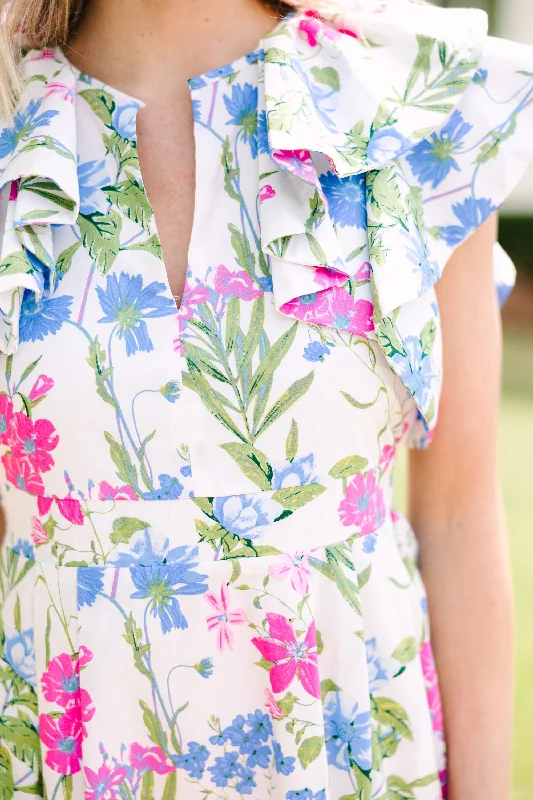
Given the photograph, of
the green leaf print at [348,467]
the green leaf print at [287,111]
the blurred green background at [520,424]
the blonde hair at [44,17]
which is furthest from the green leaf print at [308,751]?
the blurred green background at [520,424]

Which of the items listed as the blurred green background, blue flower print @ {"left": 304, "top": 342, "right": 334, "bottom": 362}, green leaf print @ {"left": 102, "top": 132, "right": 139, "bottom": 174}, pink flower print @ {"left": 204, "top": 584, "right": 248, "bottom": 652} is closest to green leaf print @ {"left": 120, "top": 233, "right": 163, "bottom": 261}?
green leaf print @ {"left": 102, "top": 132, "right": 139, "bottom": 174}

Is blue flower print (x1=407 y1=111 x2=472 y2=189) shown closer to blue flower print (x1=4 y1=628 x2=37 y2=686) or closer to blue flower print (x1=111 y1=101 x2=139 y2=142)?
blue flower print (x1=111 y1=101 x2=139 y2=142)

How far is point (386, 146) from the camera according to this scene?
42.0 inches

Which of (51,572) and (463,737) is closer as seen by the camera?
(51,572)

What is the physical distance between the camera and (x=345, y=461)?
1.07 meters

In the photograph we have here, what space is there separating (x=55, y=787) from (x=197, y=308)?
2.10 ft

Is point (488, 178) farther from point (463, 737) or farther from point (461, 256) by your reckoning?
point (463, 737)

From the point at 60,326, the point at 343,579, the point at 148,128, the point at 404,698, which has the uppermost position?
the point at 148,128

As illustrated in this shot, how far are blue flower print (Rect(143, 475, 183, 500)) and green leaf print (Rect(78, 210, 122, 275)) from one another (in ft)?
0.86

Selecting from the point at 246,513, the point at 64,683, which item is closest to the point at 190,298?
the point at 246,513

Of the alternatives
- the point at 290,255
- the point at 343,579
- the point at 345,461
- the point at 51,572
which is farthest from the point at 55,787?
the point at 290,255

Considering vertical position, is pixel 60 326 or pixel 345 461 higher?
pixel 60 326

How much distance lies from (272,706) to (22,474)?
425 mm

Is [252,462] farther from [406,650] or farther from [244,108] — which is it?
[244,108]
